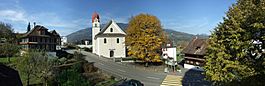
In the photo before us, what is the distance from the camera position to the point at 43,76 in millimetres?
33469

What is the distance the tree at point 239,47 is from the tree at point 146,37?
28756 mm

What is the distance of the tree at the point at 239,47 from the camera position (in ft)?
73.8

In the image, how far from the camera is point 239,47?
23844mm

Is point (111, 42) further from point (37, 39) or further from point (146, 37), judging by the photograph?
point (146, 37)

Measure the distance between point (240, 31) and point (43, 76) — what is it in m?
21.8

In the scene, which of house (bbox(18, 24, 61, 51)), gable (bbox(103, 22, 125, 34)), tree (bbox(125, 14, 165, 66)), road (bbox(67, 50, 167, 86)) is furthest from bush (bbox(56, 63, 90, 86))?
gable (bbox(103, 22, 125, 34))

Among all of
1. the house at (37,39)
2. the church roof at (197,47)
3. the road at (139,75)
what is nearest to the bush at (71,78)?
the road at (139,75)

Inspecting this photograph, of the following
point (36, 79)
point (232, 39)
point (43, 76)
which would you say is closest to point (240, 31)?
point (232, 39)

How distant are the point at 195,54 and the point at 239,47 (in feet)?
99.3

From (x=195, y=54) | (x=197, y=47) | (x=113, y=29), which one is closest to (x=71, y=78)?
(x=195, y=54)

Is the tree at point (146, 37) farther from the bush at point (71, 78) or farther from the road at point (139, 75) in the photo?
the bush at point (71, 78)

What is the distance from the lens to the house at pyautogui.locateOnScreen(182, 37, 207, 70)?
5294 cm

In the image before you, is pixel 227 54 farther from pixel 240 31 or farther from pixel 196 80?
pixel 196 80

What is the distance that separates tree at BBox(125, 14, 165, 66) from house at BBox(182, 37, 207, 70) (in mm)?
5657
